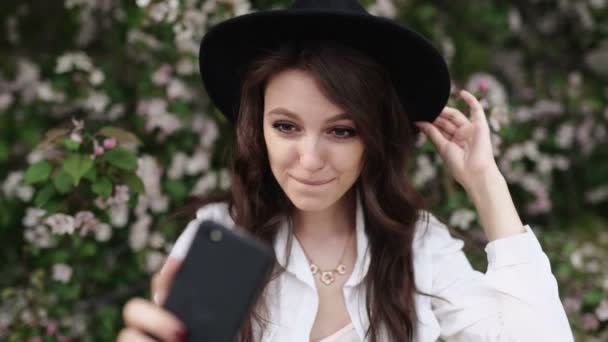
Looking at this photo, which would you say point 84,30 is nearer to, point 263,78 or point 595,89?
point 263,78

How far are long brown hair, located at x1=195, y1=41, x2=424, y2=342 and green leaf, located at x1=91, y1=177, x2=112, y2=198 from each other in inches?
15.9

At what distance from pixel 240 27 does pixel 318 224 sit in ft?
2.02

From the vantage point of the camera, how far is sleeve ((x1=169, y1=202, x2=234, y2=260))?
5.23 feet

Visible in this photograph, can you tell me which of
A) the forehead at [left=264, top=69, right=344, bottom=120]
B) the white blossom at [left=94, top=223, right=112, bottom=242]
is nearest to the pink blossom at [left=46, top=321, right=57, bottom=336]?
the white blossom at [left=94, top=223, right=112, bottom=242]

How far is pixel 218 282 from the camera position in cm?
85

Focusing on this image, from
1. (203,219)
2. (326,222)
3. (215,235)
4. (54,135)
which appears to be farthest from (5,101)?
(215,235)

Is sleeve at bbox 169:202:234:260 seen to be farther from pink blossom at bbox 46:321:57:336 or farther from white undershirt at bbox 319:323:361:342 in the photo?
pink blossom at bbox 46:321:57:336

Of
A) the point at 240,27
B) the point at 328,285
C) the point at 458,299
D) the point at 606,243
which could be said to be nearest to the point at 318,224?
the point at 328,285

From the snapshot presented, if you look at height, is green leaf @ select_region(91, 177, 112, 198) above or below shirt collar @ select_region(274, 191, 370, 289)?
above

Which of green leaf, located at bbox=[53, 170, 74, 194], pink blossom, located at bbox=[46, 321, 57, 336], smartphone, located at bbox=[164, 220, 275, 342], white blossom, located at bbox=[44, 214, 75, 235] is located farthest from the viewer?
pink blossom, located at bbox=[46, 321, 57, 336]

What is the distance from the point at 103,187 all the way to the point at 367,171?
0.85m

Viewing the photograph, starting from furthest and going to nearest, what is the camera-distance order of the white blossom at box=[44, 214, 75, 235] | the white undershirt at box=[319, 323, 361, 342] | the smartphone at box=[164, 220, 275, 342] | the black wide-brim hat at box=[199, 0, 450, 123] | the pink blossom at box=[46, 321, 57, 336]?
the pink blossom at box=[46, 321, 57, 336] < the white blossom at box=[44, 214, 75, 235] < the white undershirt at box=[319, 323, 361, 342] < the black wide-brim hat at box=[199, 0, 450, 123] < the smartphone at box=[164, 220, 275, 342]

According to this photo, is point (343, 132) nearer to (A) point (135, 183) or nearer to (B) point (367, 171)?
(B) point (367, 171)

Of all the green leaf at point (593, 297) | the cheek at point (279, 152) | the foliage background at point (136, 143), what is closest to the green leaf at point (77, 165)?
the foliage background at point (136, 143)
